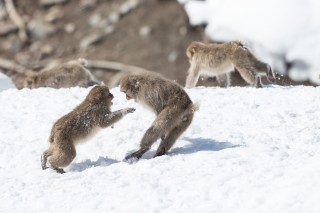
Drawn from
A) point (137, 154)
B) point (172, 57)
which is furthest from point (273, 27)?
point (137, 154)

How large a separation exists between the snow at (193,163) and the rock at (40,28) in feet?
51.0

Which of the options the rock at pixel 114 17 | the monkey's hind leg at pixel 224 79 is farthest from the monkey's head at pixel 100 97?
the rock at pixel 114 17

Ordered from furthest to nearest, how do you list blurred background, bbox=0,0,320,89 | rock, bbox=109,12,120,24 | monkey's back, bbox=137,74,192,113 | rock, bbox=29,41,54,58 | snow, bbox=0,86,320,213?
1. rock, bbox=29,41,54,58
2. rock, bbox=109,12,120,24
3. blurred background, bbox=0,0,320,89
4. monkey's back, bbox=137,74,192,113
5. snow, bbox=0,86,320,213

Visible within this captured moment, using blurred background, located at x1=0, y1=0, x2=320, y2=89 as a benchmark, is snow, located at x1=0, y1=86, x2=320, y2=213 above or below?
above

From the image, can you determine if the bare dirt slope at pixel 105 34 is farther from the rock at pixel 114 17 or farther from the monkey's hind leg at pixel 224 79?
the monkey's hind leg at pixel 224 79

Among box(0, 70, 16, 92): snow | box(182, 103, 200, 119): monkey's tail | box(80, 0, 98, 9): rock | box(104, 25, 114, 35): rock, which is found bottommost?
box(104, 25, 114, 35): rock

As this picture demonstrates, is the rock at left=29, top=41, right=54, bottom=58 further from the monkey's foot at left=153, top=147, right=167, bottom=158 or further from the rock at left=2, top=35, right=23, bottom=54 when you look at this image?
the monkey's foot at left=153, top=147, right=167, bottom=158

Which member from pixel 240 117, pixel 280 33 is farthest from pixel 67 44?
pixel 240 117

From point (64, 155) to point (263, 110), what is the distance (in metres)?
2.99

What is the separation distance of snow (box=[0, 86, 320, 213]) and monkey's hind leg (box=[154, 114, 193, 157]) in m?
0.10

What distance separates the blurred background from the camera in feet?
72.6

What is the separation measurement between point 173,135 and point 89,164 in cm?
101

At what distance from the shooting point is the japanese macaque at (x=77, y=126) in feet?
31.6

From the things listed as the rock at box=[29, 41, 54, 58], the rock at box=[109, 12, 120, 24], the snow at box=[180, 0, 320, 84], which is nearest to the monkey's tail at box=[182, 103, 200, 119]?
the snow at box=[180, 0, 320, 84]
